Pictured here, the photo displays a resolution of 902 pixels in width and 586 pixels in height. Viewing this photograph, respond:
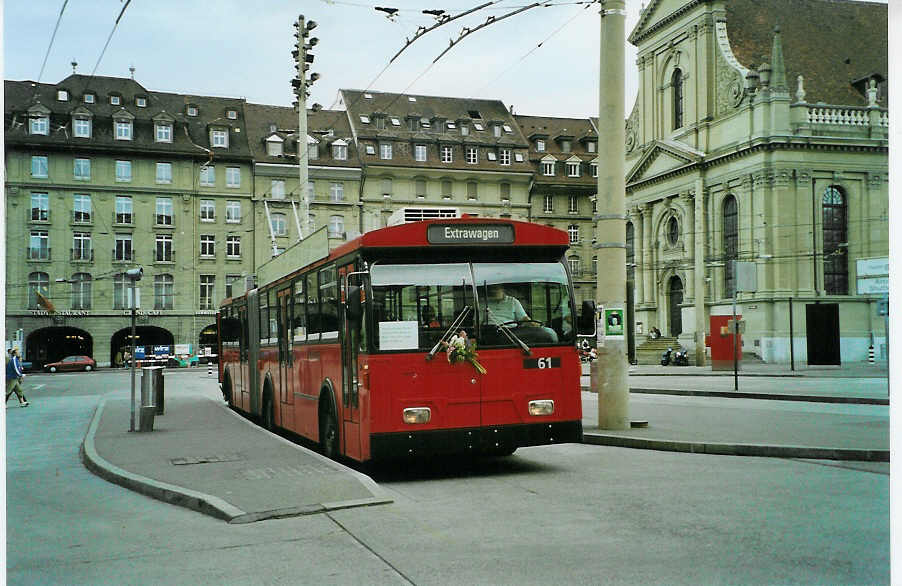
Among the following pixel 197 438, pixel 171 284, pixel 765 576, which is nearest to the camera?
pixel 765 576

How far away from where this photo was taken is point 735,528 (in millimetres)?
7227

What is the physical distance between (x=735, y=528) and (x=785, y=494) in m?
1.87

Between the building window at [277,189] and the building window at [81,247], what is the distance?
13287mm

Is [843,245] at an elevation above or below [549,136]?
below

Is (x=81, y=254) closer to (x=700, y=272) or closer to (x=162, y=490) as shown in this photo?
(x=162, y=490)

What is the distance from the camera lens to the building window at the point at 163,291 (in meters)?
15.5

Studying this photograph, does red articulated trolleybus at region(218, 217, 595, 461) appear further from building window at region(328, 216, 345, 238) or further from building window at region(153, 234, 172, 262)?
building window at region(153, 234, 172, 262)

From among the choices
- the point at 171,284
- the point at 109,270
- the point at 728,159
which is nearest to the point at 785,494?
the point at 109,270

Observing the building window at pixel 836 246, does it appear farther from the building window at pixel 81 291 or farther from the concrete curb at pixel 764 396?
the building window at pixel 81 291

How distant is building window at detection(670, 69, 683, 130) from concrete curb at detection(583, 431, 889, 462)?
2554cm

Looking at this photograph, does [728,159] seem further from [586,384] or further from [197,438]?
[197,438]

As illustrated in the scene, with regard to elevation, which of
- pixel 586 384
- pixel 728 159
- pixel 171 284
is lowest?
pixel 586 384

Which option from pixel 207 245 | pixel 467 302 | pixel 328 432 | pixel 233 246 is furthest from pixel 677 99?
pixel 467 302

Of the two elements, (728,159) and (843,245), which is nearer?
(843,245)
